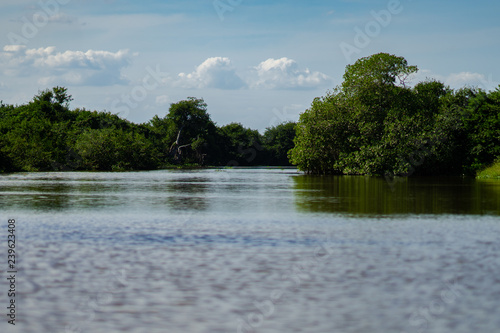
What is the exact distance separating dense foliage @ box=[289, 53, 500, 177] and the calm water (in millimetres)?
42794

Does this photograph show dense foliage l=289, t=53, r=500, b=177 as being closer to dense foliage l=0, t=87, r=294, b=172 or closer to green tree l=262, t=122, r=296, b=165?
dense foliage l=0, t=87, r=294, b=172

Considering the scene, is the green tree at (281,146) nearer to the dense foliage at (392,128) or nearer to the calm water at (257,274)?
the dense foliage at (392,128)

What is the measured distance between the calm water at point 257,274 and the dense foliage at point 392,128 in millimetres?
Result: 42794

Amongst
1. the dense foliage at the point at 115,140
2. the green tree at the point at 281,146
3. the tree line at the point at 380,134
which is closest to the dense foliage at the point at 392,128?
the tree line at the point at 380,134

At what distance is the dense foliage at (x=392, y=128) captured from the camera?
5925cm

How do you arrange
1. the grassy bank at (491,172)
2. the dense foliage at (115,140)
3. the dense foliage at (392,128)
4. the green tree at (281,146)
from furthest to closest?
the green tree at (281,146)
the dense foliage at (115,140)
the dense foliage at (392,128)
the grassy bank at (491,172)

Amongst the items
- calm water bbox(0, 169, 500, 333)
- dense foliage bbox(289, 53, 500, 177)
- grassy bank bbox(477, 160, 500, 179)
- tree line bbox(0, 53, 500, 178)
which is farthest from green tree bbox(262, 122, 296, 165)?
calm water bbox(0, 169, 500, 333)

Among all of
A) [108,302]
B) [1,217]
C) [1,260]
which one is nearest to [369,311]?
[108,302]

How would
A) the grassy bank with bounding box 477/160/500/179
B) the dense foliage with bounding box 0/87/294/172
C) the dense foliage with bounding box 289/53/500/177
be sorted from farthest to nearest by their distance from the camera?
the dense foliage with bounding box 0/87/294/172
the dense foliage with bounding box 289/53/500/177
the grassy bank with bounding box 477/160/500/179

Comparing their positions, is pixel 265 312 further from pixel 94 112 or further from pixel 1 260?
pixel 94 112

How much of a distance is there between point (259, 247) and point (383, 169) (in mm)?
49706

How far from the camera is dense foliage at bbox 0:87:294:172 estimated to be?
259 ft

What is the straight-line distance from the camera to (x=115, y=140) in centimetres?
8350

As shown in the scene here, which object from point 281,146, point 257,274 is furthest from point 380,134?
point 281,146
